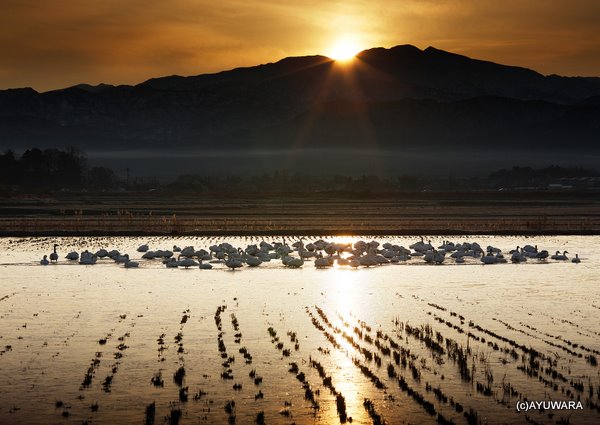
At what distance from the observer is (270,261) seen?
43656 mm

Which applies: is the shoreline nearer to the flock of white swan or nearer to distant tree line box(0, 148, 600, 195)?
the flock of white swan

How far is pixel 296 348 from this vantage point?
68.5 ft

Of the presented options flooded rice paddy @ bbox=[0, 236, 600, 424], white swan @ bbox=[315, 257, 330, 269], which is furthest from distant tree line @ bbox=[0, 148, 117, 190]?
flooded rice paddy @ bbox=[0, 236, 600, 424]

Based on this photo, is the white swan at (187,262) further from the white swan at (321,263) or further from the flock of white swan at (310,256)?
the white swan at (321,263)

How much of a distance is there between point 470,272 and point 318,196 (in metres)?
97.3

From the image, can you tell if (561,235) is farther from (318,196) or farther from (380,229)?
(318,196)

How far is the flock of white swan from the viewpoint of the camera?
136 ft

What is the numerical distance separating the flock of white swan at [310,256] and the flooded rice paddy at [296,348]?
4.39 metres

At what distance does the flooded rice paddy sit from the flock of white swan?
4392 millimetres

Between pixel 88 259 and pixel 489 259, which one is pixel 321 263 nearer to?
pixel 489 259

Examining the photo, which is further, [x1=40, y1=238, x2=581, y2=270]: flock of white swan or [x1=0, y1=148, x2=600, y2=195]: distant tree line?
[x1=0, y1=148, x2=600, y2=195]: distant tree line

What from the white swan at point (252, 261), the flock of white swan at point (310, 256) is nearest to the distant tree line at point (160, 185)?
the flock of white swan at point (310, 256)

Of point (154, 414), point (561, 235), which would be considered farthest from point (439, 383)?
point (561, 235)

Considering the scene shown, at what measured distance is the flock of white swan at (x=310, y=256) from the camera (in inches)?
1631
